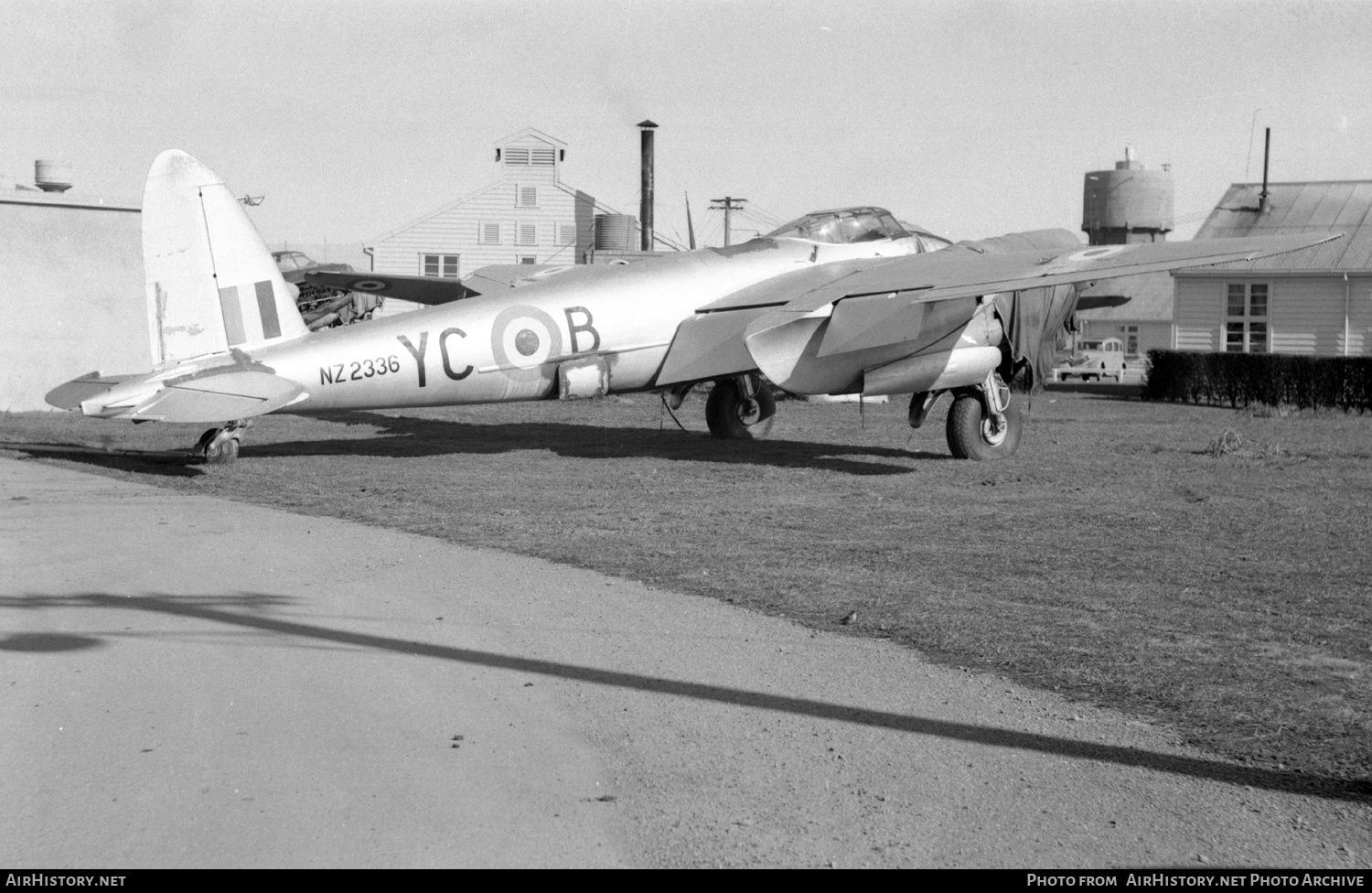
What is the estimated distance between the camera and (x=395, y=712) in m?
5.85

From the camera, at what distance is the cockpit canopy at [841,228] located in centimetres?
1777

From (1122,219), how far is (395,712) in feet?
210

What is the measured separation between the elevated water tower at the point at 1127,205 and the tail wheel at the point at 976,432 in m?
51.0

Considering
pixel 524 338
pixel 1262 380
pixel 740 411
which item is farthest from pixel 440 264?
pixel 524 338

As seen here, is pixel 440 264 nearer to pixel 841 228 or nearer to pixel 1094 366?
pixel 1094 366

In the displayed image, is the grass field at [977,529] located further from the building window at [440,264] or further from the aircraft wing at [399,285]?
the building window at [440,264]

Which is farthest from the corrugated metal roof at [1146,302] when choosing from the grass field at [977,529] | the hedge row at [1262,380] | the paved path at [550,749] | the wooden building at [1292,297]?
the paved path at [550,749]

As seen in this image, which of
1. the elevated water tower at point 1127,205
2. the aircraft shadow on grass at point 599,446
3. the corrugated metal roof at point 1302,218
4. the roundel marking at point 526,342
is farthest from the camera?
the elevated water tower at point 1127,205

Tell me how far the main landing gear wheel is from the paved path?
1031cm

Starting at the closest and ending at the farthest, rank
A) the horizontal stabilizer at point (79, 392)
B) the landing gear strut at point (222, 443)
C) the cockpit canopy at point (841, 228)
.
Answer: the horizontal stabilizer at point (79, 392) < the landing gear strut at point (222, 443) < the cockpit canopy at point (841, 228)

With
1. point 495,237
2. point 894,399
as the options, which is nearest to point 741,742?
point 894,399

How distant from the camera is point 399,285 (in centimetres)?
2369

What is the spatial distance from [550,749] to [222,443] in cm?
1071

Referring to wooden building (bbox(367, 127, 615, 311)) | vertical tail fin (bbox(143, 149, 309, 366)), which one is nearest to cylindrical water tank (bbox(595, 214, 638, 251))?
wooden building (bbox(367, 127, 615, 311))
